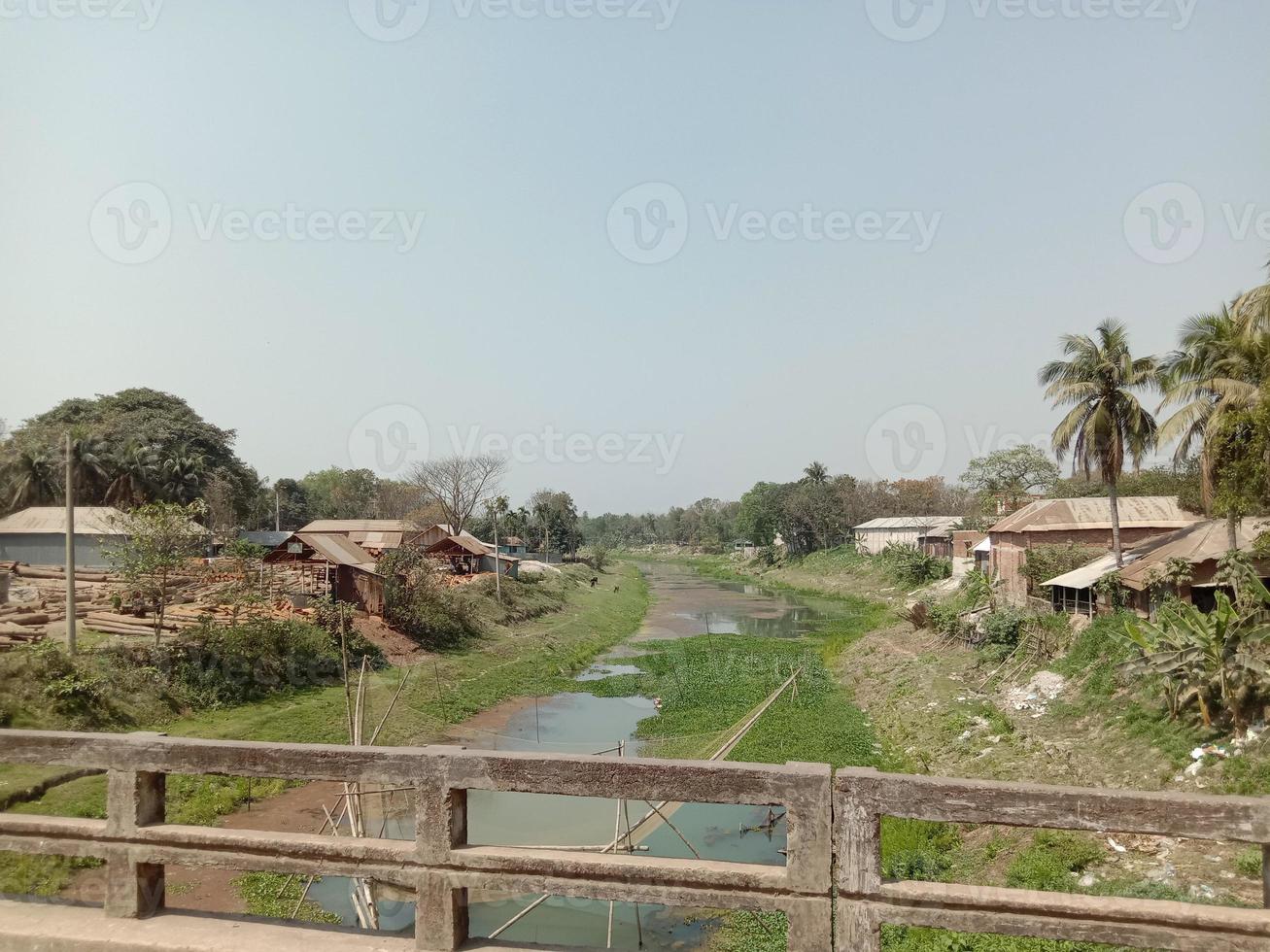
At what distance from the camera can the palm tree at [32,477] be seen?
45031mm

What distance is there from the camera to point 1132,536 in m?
30.1

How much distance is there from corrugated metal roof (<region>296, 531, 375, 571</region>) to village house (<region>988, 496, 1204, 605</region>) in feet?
84.3

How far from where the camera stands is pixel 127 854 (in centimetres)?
414

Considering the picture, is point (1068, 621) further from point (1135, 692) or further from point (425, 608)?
point (425, 608)

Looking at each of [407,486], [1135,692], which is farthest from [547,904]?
[407,486]

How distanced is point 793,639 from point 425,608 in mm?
19418

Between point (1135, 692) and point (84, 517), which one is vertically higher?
point (84, 517)

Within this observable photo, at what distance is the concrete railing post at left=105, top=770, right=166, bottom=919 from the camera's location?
4141 mm

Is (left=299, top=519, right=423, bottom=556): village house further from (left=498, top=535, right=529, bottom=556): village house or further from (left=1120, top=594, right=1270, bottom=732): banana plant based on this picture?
(left=1120, top=594, right=1270, bottom=732): banana plant

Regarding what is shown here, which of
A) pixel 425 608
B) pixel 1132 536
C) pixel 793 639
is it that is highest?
pixel 1132 536

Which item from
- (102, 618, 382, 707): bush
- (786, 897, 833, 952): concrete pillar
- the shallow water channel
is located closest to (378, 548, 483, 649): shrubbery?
(102, 618, 382, 707): bush

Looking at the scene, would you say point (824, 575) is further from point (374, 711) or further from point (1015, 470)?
point (374, 711)

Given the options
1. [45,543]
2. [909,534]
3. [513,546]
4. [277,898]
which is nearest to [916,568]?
[909,534]

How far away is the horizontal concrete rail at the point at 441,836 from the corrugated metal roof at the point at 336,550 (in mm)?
29672
